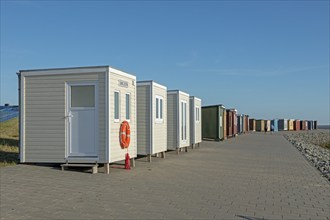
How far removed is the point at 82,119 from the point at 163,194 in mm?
4457

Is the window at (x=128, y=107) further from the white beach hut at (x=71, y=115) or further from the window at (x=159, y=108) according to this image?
the window at (x=159, y=108)

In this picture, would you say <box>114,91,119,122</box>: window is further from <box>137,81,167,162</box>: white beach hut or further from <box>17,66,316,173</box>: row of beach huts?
<box>137,81,167,162</box>: white beach hut

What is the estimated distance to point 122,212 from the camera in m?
6.82

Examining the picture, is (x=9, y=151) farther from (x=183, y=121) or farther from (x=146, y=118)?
(x=183, y=121)

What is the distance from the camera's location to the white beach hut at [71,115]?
11820 millimetres

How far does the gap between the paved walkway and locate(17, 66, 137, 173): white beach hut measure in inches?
21.4

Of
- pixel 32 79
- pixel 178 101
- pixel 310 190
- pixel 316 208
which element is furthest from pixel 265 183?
pixel 178 101

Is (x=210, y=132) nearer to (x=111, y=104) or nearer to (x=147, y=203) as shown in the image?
(x=111, y=104)

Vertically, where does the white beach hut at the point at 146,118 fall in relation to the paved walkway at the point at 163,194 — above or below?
above

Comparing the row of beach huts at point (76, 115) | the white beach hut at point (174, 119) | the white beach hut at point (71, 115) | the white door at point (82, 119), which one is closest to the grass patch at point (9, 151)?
the white beach hut at point (71, 115)

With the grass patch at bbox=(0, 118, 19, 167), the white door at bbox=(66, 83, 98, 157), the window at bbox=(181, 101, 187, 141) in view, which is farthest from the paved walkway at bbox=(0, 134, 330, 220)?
the window at bbox=(181, 101, 187, 141)

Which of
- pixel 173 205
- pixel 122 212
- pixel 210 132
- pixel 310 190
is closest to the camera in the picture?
pixel 122 212

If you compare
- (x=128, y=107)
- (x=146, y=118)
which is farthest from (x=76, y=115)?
(x=146, y=118)

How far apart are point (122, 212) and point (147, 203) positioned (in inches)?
34.4
